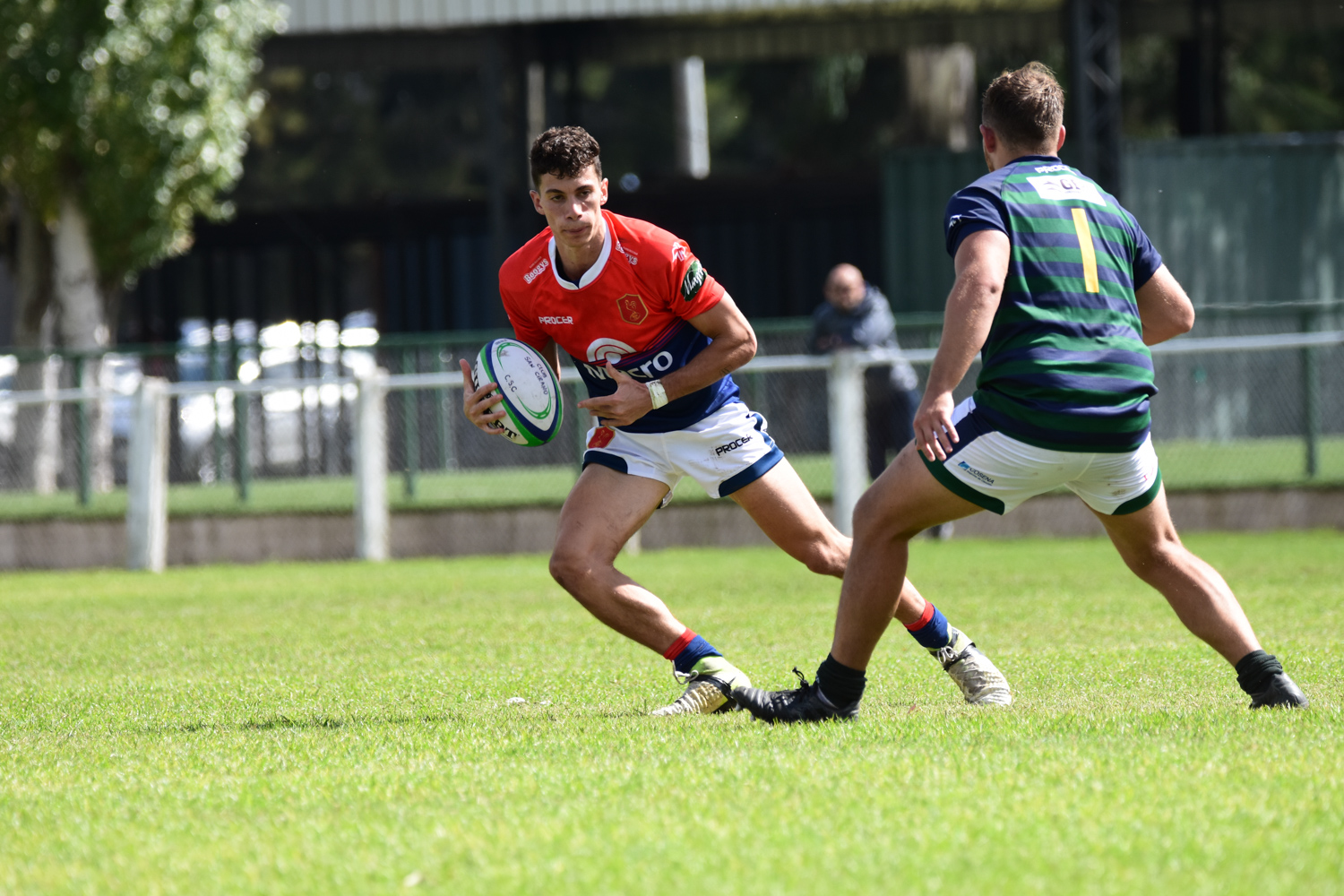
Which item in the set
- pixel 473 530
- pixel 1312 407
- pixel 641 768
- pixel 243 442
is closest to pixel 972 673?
pixel 641 768

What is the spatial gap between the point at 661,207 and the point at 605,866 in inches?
892

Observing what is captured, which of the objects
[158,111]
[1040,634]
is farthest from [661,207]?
[1040,634]

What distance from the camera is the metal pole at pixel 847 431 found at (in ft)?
44.7

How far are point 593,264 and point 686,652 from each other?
4.69ft

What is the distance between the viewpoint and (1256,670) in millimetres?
5133

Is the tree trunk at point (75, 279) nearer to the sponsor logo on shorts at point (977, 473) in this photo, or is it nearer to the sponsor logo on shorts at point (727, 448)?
the sponsor logo on shorts at point (727, 448)

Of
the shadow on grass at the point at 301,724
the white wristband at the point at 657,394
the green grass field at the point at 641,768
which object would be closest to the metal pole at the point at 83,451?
the green grass field at the point at 641,768

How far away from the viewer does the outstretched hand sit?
225 inches

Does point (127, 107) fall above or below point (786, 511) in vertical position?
above

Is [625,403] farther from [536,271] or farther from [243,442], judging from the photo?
[243,442]

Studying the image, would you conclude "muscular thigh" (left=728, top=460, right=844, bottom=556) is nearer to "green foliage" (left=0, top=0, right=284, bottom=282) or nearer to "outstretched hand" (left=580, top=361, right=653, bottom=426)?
"outstretched hand" (left=580, top=361, right=653, bottom=426)

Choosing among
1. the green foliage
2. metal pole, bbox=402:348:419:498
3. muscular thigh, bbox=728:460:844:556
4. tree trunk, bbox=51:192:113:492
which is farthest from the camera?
tree trunk, bbox=51:192:113:492

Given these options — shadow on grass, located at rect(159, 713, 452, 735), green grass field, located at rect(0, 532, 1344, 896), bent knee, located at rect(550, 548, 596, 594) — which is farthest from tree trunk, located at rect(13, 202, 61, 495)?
bent knee, located at rect(550, 548, 596, 594)

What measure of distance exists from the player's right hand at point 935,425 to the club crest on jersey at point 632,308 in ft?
4.72
